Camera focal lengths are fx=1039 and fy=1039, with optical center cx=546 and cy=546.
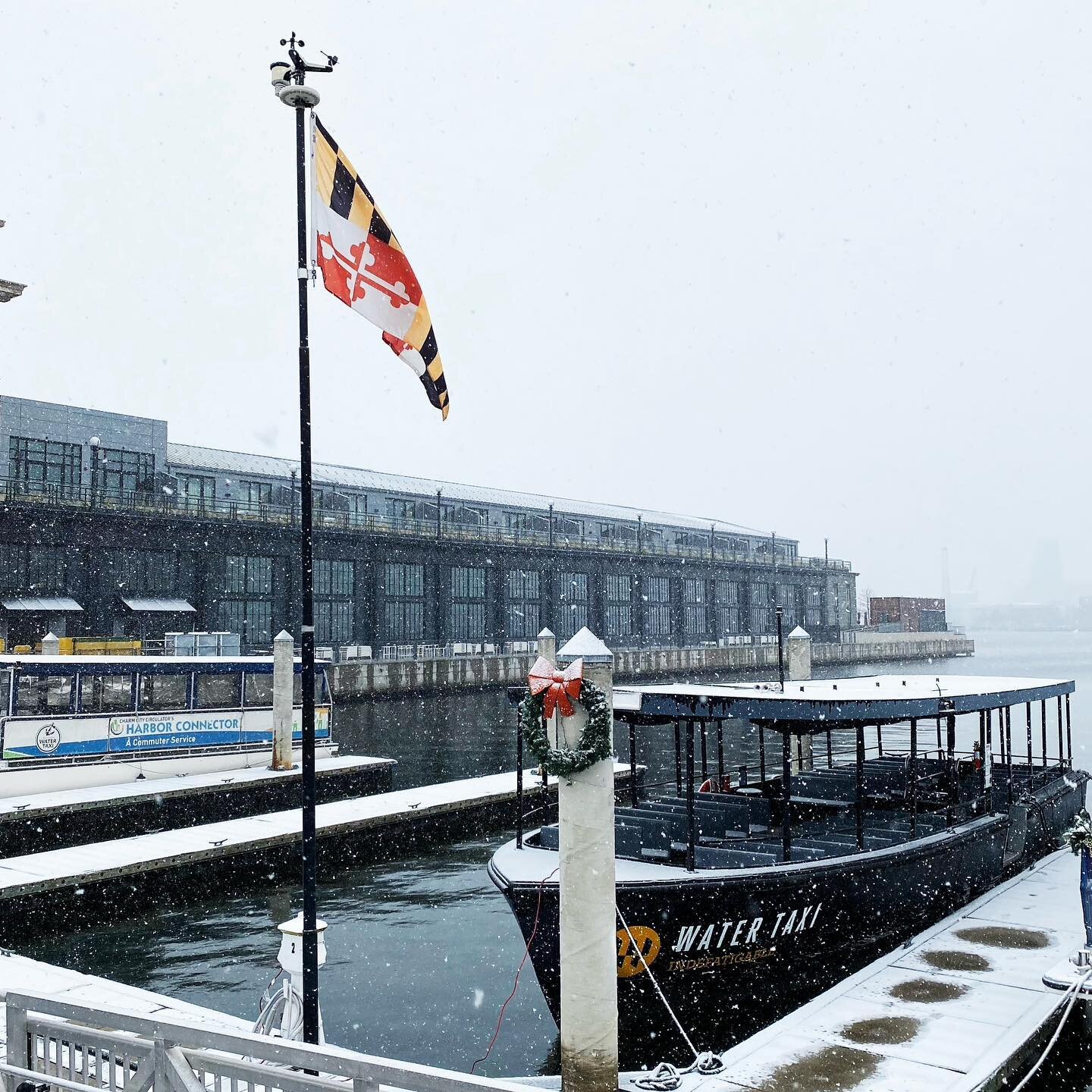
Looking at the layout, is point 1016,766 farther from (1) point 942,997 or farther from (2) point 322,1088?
(2) point 322,1088

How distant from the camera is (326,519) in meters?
71.7

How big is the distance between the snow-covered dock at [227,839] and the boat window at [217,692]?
521 centimetres

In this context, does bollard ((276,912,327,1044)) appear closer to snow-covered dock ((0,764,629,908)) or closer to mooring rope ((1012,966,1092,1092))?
mooring rope ((1012,966,1092,1092))

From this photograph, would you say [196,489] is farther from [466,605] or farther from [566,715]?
[566,715]

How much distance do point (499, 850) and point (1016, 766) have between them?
49.3ft

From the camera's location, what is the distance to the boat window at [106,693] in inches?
1072

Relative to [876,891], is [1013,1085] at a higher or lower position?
lower

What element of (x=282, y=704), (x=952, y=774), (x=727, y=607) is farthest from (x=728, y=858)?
(x=727, y=607)

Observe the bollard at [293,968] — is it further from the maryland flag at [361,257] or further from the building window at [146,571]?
the building window at [146,571]

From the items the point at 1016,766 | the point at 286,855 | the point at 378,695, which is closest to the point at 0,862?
the point at 286,855

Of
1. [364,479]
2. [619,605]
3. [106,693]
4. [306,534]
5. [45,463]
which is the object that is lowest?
[106,693]

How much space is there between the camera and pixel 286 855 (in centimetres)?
2211

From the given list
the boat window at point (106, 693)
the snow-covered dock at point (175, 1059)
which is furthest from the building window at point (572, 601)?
the snow-covered dock at point (175, 1059)

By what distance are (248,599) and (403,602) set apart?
42.6ft
